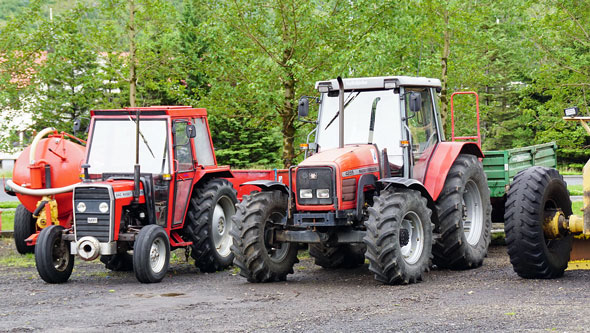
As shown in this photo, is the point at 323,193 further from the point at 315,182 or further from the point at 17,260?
the point at 17,260

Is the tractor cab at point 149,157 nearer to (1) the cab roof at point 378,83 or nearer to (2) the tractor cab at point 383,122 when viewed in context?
(2) the tractor cab at point 383,122

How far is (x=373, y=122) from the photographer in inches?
442

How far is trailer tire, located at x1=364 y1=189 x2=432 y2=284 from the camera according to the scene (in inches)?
388

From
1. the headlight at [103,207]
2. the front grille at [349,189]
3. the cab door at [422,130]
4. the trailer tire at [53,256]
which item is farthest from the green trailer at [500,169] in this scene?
the trailer tire at [53,256]

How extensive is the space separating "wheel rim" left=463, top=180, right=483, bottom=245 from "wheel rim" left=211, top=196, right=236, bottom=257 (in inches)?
139

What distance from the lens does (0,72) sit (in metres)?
18.3

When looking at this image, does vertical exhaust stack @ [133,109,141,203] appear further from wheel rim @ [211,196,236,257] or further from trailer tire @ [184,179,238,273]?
wheel rim @ [211,196,236,257]

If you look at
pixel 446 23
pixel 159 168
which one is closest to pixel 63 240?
pixel 159 168

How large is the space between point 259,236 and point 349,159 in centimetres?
146

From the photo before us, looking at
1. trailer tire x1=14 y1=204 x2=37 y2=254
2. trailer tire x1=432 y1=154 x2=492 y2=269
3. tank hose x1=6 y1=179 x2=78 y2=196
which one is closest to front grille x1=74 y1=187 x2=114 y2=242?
tank hose x1=6 y1=179 x2=78 y2=196

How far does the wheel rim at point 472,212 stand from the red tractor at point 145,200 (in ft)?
11.5

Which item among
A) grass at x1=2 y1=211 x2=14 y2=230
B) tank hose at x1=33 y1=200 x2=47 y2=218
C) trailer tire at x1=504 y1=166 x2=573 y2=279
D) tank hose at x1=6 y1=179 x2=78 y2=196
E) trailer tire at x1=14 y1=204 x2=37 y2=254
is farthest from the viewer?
grass at x1=2 y1=211 x2=14 y2=230

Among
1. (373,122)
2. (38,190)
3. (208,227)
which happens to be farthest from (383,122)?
(38,190)

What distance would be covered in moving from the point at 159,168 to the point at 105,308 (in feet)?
10.3
